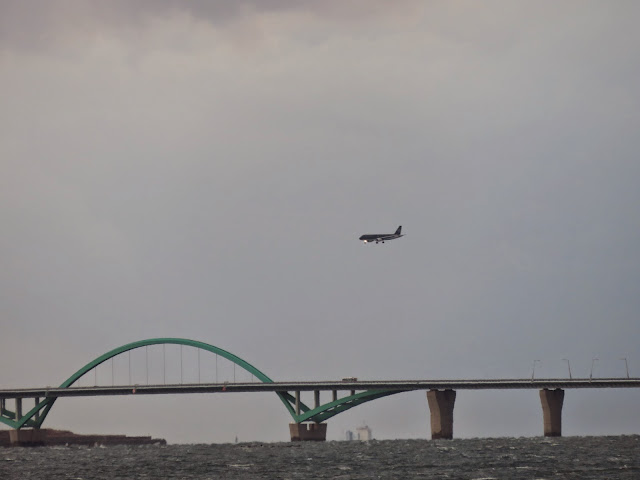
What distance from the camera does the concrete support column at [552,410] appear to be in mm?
181625

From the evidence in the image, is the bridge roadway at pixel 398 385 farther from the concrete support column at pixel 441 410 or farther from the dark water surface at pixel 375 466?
the dark water surface at pixel 375 466

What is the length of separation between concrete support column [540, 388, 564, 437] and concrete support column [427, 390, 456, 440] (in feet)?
46.4

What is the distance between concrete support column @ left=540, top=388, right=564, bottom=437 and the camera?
18162cm

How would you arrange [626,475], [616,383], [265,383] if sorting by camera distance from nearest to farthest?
[626,475] → [616,383] → [265,383]

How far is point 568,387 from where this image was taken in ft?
592

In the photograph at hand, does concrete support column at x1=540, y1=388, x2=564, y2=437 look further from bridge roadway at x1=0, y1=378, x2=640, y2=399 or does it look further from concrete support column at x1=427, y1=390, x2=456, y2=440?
concrete support column at x1=427, y1=390, x2=456, y2=440

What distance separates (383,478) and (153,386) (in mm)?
113536

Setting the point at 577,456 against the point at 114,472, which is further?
the point at 577,456

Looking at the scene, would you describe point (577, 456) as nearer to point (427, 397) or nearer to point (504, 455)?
point (504, 455)

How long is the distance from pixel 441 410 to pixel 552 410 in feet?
55.6

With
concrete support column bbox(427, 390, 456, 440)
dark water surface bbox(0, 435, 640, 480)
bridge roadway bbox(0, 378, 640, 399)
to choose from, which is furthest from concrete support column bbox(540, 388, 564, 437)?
dark water surface bbox(0, 435, 640, 480)

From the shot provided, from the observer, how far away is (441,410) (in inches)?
7323

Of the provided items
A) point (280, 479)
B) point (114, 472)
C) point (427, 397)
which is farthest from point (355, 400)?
point (280, 479)

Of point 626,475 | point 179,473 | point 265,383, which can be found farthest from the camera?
point 265,383
